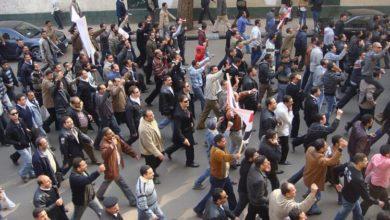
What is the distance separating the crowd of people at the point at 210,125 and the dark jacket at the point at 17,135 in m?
0.02

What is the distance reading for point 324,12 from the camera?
849 inches

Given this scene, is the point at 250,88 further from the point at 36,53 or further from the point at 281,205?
the point at 36,53

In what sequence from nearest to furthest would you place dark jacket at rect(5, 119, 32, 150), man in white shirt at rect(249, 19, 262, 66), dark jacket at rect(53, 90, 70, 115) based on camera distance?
dark jacket at rect(5, 119, 32, 150), dark jacket at rect(53, 90, 70, 115), man in white shirt at rect(249, 19, 262, 66)

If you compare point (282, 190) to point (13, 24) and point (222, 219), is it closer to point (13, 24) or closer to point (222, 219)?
point (222, 219)

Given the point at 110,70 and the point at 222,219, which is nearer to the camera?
the point at 222,219

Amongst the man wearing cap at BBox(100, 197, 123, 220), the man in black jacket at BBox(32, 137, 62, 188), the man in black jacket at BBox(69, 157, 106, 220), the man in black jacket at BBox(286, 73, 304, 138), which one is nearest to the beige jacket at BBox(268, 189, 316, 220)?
the man wearing cap at BBox(100, 197, 123, 220)

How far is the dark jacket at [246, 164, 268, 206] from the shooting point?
23.4ft

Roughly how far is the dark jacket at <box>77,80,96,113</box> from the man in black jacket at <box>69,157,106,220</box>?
3797 mm

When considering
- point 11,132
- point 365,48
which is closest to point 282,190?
point 11,132

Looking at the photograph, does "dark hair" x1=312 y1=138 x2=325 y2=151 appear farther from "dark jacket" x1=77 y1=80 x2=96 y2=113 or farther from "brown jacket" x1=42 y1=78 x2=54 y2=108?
"brown jacket" x1=42 y1=78 x2=54 y2=108

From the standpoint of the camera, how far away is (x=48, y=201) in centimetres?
720

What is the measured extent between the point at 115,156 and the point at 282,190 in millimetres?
2864

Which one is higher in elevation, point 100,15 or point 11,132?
point 100,15

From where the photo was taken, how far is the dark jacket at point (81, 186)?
7402 mm
